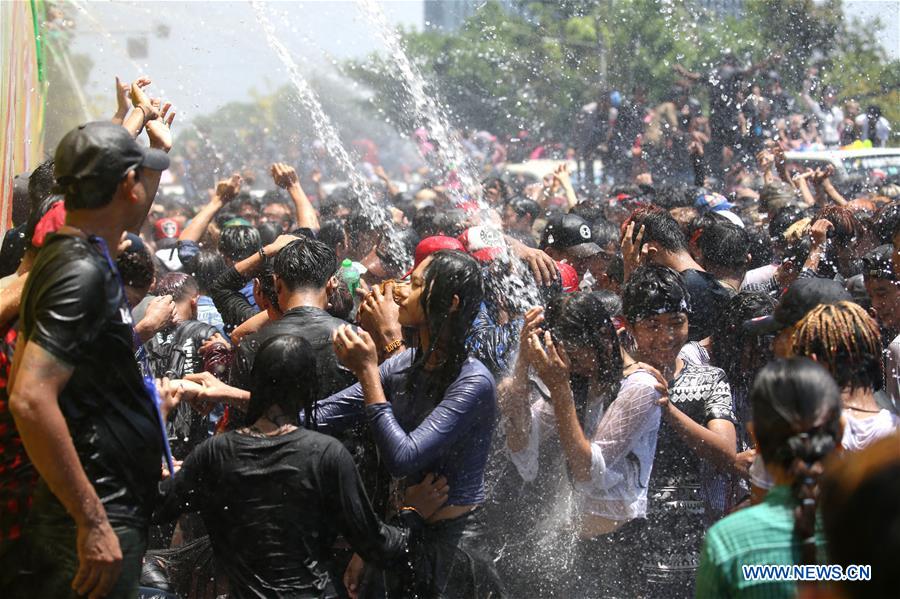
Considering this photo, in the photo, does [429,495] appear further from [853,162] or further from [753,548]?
[853,162]

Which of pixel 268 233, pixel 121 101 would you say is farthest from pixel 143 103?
pixel 268 233

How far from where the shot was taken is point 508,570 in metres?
4.45

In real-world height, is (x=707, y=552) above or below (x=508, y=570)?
above

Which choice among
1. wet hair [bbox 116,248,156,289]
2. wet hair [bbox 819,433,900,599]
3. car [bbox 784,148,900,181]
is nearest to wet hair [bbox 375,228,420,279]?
wet hair [bbox 116,248,156,289]

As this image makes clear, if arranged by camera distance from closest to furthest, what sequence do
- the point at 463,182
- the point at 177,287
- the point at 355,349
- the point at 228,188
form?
the point at 355,349, the point at 177,287, the point at 228,188, the point at 463,182

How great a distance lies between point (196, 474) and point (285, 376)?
16.9 inches

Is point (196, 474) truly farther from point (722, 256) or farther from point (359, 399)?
point (722, 256)

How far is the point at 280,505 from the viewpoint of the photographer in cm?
325

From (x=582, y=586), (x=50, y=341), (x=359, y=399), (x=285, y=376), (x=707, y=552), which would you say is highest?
(x=50, y=341)

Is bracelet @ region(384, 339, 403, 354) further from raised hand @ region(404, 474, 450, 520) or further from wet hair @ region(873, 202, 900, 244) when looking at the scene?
wet hair @ region(873, 202, 900, 244)

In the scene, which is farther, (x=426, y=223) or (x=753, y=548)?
(x=426, y=223)

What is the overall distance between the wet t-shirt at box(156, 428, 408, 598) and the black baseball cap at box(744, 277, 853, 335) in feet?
5.70

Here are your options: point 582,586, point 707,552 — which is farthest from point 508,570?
point 707,552

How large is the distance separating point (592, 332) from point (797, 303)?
0.81 metres
